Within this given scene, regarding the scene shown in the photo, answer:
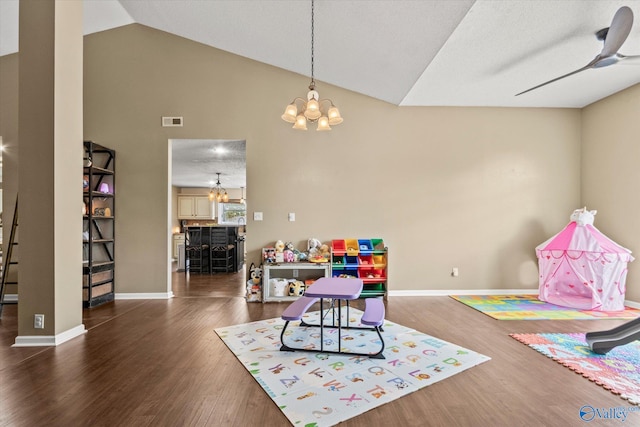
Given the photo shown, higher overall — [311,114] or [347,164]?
[311,114]

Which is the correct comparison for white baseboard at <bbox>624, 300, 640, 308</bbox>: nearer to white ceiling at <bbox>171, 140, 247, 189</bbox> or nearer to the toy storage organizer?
the toy storage organizer

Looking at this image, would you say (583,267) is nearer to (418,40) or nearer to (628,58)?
(628,58)

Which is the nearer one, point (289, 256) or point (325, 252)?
point (289, 256)

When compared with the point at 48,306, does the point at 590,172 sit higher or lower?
higher

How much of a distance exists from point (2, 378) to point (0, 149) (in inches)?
163

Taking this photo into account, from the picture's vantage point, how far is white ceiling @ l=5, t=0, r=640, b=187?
9.89 feet

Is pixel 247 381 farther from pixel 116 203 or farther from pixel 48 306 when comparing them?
pixel 116 203

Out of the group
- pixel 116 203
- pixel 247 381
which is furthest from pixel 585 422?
pixel 116 203

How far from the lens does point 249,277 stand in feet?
16.0

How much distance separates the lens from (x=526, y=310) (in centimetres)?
418

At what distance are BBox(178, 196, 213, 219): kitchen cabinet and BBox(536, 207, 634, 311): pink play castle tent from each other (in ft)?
32.6

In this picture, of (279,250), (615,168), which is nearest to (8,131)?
(279,250)

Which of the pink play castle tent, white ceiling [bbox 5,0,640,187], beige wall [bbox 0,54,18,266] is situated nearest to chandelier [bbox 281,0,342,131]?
white ceiling [bbox 5,0,640,187]
